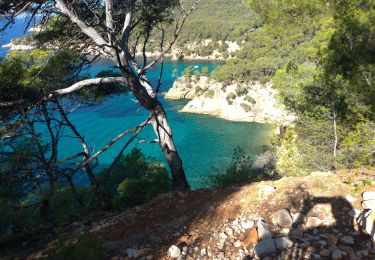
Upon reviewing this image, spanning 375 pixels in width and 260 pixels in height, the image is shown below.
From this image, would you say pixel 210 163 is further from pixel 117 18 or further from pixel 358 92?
pixel 117 18

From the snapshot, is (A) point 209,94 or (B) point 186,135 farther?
(A) point 209,94

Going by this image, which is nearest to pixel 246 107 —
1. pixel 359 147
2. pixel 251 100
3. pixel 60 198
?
pixel 251 100

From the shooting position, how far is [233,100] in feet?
171

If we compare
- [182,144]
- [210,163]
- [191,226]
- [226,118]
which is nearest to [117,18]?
[191,226]

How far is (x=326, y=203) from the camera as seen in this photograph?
394 cm

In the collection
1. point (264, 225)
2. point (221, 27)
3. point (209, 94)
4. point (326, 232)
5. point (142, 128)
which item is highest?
point (221, 27)

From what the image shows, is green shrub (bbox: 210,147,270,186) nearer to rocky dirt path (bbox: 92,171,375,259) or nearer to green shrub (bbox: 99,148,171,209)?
A: green shrub (bbox: 99,148,171,209)

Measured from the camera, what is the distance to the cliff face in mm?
49000

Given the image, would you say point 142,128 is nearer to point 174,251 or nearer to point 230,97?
point 174,251

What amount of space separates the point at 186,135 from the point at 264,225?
41.2 meters

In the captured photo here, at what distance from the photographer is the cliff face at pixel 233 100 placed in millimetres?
49000

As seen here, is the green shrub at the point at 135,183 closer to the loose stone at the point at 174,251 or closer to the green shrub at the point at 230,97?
the loose stone at the point at 174,251

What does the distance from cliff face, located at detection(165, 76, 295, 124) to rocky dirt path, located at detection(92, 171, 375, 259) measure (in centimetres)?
4308

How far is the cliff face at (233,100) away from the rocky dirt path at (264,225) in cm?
4308
